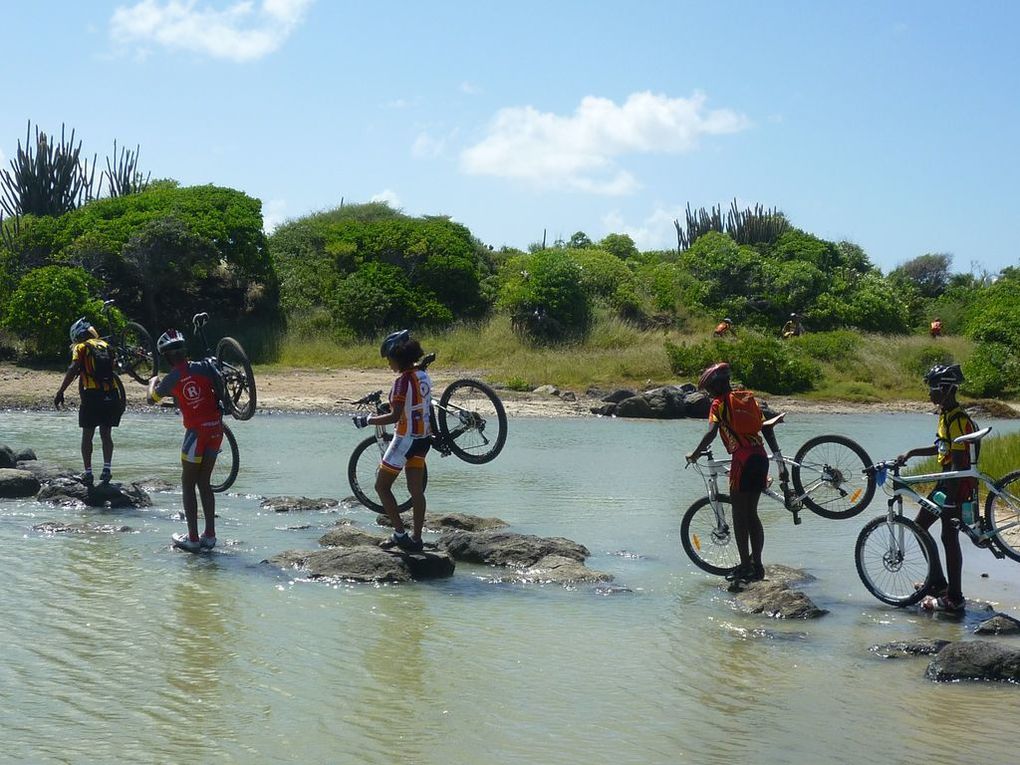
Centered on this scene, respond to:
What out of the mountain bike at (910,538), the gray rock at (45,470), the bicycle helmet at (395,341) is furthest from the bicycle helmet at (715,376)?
the gray rock at (45,470)

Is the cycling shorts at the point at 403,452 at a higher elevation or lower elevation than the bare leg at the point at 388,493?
higher

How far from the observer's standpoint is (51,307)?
3088 centimetres

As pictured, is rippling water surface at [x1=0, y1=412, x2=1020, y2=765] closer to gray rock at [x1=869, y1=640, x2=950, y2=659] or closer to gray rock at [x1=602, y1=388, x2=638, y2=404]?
gray rock at [x1=869, y1=640, x2=950, y2=659]

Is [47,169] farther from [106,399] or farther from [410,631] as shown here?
[410,631]

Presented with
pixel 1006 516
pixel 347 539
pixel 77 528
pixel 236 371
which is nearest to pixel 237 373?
pixel 236 371

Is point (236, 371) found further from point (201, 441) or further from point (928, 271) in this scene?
point (928, 271)

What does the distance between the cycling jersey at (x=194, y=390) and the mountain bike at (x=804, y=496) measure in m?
4.41

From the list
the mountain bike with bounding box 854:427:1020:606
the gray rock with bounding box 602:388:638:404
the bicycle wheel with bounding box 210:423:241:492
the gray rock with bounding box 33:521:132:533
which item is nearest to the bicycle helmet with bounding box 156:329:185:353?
the gray rock with bounding box 33:521:132:533

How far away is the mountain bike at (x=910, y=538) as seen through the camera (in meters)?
9.27

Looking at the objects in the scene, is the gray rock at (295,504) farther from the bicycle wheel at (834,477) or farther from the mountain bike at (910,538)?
the mountain bike at (910,538)

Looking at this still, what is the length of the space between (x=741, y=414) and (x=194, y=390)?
192 inches

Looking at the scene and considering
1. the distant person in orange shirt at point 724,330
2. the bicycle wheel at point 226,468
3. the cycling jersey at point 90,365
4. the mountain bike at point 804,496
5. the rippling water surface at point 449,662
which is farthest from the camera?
the distant person in orange shirt at point 724,330

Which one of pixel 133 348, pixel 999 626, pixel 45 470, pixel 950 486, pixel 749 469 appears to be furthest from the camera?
pixel 133 348

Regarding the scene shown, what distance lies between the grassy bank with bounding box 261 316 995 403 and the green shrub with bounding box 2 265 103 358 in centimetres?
622
